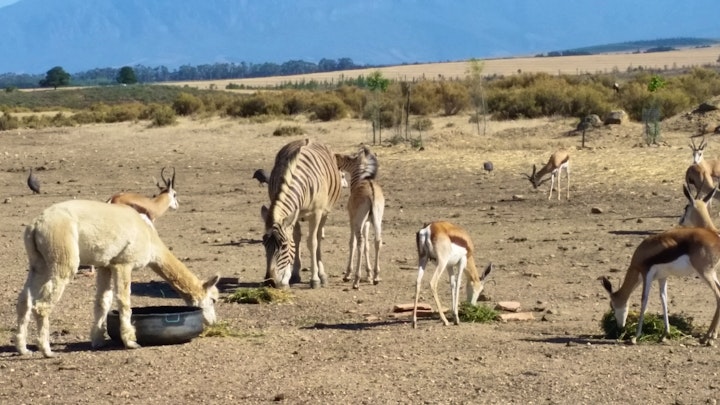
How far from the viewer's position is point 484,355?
11.9 m

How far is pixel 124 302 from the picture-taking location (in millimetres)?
11930

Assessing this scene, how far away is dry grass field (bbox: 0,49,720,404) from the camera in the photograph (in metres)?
10.7

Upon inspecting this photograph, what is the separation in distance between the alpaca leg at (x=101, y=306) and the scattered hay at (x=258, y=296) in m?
3.11

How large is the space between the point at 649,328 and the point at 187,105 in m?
46.7

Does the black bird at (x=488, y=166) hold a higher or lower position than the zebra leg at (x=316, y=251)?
higher

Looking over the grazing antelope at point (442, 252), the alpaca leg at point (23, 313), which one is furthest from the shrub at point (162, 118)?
the alpaca leg at point (23, 313)

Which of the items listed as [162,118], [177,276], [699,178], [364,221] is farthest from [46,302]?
[162,118]

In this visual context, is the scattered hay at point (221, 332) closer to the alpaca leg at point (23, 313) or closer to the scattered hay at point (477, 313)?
the alpaca leg at point (23, 313)

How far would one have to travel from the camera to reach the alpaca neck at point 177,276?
41.7ft

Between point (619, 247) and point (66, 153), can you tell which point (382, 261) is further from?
point (66, 153)

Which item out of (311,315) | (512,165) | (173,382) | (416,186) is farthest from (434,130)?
(173,382)

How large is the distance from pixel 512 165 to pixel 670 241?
19.1 metres

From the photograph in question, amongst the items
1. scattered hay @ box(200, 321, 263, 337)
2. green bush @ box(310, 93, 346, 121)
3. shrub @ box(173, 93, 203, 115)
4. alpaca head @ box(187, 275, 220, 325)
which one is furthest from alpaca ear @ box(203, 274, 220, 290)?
shrub @ box(173, 93, 203, 115)

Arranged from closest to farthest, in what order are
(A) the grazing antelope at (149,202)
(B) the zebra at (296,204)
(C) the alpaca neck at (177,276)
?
1. (C) the alpaca neck at (177,276)
2. (B) the zebra at (296,204)
3. (A) the grazing antelope at (149,202)
